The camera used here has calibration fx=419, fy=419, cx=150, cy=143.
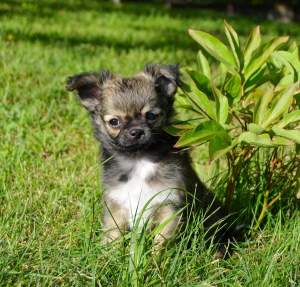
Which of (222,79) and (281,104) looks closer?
(281,104)

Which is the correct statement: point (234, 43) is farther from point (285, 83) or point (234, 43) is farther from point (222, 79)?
point (285, 83)

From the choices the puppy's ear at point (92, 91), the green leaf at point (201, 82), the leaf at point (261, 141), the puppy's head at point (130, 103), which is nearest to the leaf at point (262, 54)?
the green leaf at point (201, 82)

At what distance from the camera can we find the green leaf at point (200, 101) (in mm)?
2637

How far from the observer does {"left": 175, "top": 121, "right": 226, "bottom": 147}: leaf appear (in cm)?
239

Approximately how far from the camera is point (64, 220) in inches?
130

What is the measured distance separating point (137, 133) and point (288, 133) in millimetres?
1061

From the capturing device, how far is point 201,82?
277cm

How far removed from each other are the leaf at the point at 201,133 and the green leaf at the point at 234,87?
0.40 m

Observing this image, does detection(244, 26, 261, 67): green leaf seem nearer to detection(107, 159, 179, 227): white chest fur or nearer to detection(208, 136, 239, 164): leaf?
detection(208, 136, 239, 164): leaf

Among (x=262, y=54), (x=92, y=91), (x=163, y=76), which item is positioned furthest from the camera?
(x=92, y=91)

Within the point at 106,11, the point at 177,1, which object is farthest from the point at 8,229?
the point at 177,1

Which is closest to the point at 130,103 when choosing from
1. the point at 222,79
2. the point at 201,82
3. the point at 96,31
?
the point at 201,82

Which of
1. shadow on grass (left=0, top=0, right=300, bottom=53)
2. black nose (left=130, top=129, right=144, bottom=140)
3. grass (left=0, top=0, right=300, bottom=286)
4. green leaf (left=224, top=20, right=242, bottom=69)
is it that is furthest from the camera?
shadow on grass (left=0, top=0, right=300, bottom=53)

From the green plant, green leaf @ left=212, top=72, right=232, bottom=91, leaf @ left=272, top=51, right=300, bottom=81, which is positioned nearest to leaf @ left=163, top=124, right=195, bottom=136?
the green plant
